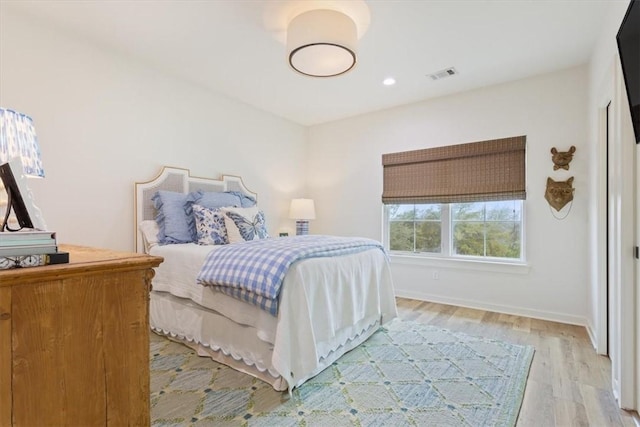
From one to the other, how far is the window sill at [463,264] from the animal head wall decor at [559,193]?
0.70 meters

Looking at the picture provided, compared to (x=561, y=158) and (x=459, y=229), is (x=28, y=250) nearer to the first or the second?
(x=459, y=229)

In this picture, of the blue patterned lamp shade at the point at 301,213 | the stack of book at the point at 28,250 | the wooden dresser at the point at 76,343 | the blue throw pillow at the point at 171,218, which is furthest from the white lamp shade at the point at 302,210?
the stack of book at the point at 28,250

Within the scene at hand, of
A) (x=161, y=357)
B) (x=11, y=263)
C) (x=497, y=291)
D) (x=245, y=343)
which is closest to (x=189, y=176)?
(x=161, y=357)

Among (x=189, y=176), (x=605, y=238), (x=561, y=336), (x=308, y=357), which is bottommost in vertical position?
(x=561, y=336)

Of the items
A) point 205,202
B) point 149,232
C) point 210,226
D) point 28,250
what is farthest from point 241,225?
point 28,250

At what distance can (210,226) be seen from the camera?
2.90m

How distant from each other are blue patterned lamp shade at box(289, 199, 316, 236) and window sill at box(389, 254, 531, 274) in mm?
1301

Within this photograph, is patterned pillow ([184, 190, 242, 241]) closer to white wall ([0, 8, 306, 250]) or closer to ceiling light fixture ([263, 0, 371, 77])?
white wall ([0, 8, 306, 250])

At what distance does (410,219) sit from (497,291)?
133 centimetres

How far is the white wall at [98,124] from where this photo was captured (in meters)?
2.45

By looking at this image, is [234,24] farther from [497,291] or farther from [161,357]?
[497,291]

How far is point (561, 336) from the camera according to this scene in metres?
2.81

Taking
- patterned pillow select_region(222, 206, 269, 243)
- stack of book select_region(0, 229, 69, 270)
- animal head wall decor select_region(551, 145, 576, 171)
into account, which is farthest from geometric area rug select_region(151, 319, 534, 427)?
animal head wall decor select_region(551, 145, 576, 171)

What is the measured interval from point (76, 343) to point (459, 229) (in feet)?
12.6
